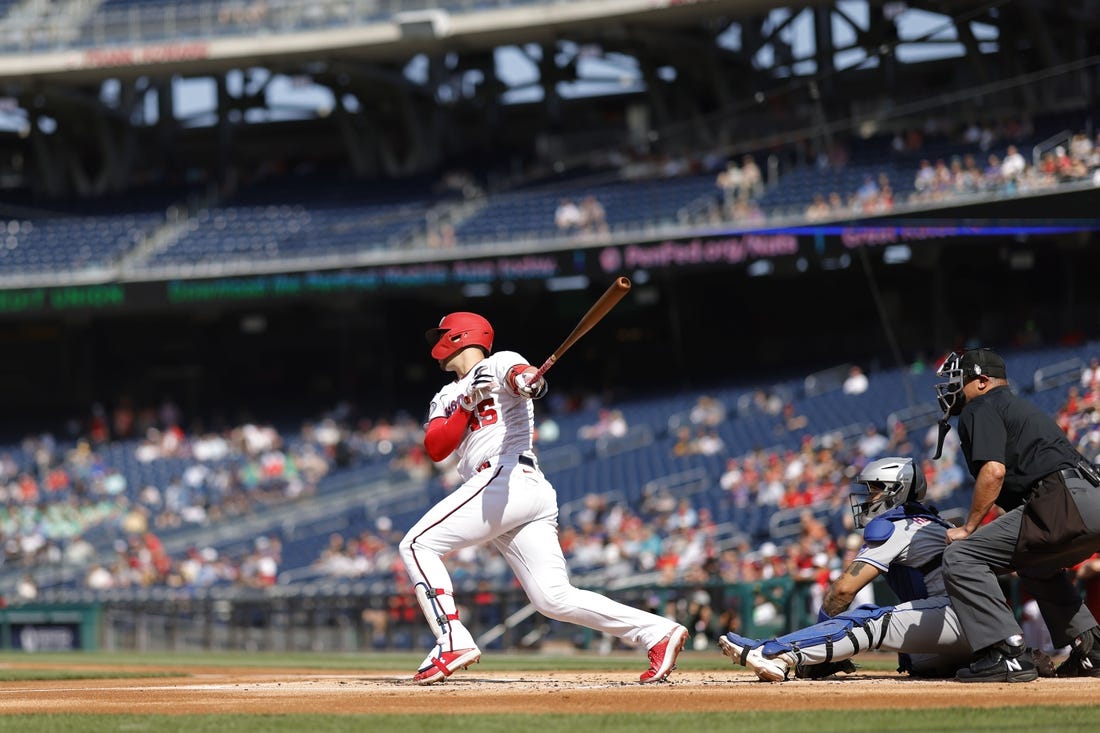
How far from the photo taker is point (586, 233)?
81.6 feet

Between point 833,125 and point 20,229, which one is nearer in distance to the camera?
point 833,125

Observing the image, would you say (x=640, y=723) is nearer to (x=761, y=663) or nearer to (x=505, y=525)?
(x=761, y=663)

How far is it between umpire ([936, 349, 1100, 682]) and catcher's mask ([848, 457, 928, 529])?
1.22ft

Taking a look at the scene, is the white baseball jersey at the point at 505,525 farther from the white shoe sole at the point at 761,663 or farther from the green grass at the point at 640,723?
the green grass at the point at 640,723

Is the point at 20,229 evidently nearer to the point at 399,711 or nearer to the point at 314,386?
the point at 314,386

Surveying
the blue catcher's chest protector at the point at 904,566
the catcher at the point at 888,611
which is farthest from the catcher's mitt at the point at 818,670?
the blue catcher's chest protector at the point at 904,566

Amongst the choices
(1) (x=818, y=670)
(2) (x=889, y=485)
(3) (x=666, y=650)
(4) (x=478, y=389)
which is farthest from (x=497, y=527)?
(2) (x=889, y=485)

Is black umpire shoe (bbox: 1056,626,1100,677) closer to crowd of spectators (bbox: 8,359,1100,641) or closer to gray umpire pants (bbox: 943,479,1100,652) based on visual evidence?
gray umpire pants (bbox: 943,479,1100,652)

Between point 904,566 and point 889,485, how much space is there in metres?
0.39

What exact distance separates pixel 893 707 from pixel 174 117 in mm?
28664

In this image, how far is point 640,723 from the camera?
550 cm

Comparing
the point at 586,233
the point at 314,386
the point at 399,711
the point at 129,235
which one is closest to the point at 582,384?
the point at 586,233

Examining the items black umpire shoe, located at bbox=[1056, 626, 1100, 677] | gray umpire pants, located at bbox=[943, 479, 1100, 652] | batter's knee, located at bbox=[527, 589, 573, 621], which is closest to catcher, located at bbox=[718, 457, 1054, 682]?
black umpire shoe, located at bbox=[1056, 626, 1100, 677]

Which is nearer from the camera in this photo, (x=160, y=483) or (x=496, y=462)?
(x=496, y=462)
